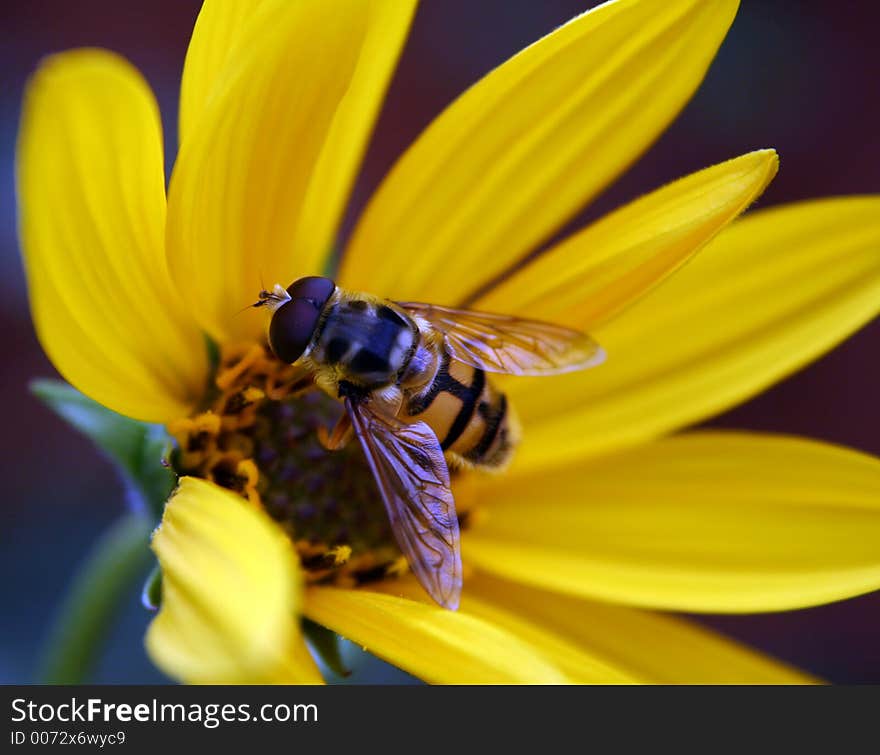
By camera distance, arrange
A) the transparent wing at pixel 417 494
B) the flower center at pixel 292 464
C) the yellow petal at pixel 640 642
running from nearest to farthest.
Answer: the transparent wing at pixel 417 494, the flower center at pixel 292 464, the yellow petal at pixel 640 642

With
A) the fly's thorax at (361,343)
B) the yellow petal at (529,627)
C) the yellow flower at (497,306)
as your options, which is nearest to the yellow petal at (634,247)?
the yellow flower at (497,306)

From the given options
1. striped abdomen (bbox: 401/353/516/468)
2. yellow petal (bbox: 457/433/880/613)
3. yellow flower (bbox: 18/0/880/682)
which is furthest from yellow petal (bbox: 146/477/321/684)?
yellow petal (bbox: 457/433/880/613)

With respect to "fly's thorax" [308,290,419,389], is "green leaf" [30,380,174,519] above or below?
below

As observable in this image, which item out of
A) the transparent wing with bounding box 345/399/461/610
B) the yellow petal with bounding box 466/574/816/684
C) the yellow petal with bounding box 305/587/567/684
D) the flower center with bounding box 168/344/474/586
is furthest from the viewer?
the yellow petal with bounding box 466/574/816/684

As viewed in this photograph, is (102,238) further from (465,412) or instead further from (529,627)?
(529,627)

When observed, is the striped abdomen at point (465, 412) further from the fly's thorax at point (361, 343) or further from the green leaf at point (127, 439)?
the green leaf at point (127, 439)

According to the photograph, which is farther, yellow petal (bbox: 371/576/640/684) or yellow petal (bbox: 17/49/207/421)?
yellow petal (bbox: 371/576/640/684)

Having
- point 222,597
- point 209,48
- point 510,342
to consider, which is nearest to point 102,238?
point 209,48

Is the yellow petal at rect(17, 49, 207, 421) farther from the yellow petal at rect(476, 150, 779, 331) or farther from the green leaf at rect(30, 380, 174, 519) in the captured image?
the yellow petal at rect(476, 150, 779, 331)
